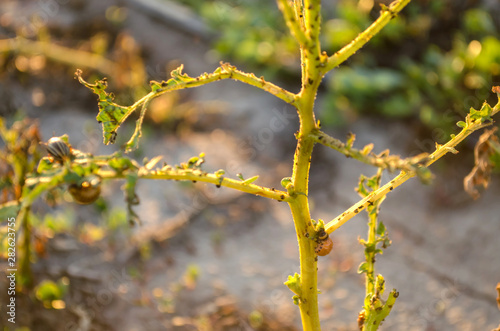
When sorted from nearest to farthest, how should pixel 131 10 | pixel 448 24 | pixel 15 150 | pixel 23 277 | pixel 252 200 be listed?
pixel 15 150 < pixel 23 277 < pixel 252 200 < pixel 448 24 < pixel 131 10

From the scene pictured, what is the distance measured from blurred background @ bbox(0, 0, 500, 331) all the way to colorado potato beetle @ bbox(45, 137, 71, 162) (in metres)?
0.28

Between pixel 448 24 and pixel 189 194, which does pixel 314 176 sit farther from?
pixel 448 24

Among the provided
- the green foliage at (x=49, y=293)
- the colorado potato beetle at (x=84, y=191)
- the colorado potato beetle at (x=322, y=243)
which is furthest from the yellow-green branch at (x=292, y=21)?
the green foliage at (x=49, y=293)

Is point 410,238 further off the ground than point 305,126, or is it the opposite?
point 410,238

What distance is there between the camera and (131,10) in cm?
629

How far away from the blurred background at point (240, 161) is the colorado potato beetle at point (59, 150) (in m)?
0.28

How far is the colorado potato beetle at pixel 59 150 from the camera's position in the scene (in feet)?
4.37

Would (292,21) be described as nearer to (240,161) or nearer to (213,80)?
(213,80)

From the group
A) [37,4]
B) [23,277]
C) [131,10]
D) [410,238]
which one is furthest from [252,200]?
[37,4]

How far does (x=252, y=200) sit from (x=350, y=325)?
128 centimetres

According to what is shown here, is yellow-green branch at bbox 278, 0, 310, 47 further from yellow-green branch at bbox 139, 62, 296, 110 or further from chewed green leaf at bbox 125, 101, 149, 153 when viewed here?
chewed green leaf at bbox 125, 101, 149, 153

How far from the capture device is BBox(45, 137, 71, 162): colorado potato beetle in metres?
1.33

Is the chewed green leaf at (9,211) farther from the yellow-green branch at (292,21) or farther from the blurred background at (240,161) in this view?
the yellow-green branch at (292,21)

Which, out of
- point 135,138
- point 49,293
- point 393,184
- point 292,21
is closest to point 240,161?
point 49,293
